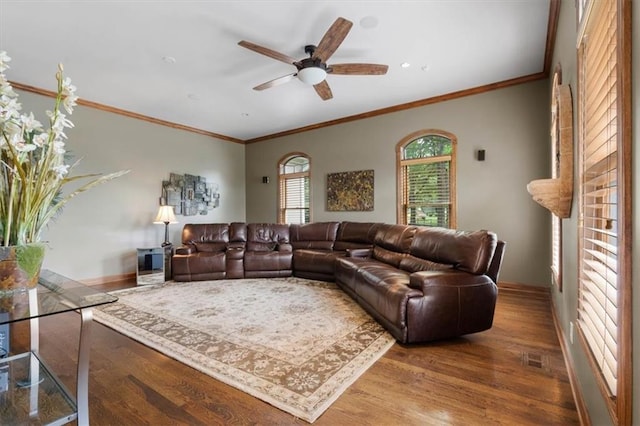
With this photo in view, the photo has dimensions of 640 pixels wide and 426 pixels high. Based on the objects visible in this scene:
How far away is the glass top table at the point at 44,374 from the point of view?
4.82 feet

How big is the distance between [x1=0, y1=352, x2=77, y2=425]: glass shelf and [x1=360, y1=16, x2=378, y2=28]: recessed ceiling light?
3569 millimetres

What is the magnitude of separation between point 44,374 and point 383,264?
11.0 feet

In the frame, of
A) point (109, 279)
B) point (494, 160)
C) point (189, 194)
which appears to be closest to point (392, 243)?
point (494, 160)

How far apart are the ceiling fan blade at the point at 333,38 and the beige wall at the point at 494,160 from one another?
269 cm

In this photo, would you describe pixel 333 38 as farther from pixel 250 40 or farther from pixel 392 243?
pixel 392 243

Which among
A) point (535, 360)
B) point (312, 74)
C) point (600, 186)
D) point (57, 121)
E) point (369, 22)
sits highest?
point (369, 22)

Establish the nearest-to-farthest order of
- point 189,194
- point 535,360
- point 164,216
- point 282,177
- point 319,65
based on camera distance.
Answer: point 535,360
point 319,65
point 164,216
point 189,194
point 282,177

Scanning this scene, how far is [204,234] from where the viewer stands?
5.76 m

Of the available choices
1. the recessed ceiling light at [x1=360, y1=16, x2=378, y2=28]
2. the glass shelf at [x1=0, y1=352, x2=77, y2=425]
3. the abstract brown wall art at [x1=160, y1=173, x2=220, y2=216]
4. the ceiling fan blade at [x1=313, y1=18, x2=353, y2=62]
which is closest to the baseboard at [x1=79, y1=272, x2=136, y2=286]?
the abstract brown wall art at [x1=160, y1=173, x2=220, y2=216]

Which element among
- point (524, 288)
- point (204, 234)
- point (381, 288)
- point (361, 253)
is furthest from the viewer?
point (204, 234)

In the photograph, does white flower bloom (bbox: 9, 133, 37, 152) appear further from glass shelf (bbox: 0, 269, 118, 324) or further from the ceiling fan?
the ceiling fan

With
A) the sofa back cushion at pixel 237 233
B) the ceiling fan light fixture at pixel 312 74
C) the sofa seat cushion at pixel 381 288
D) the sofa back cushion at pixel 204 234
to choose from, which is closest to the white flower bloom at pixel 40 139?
the ceiling fan light fixture at pixel 312 74

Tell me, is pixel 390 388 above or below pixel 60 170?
below

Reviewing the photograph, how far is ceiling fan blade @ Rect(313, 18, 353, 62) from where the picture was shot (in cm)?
255
